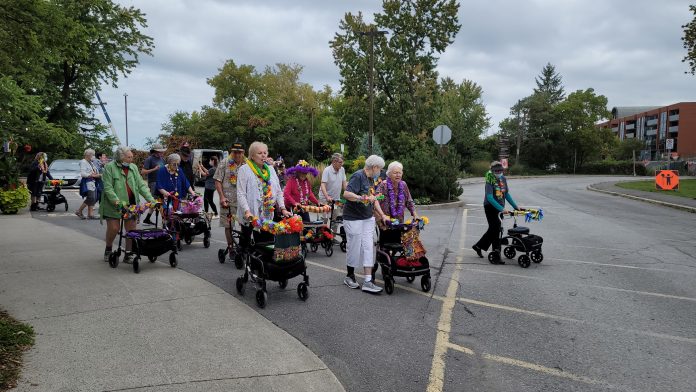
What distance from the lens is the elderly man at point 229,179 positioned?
8.37m

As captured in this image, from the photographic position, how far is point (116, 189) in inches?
307

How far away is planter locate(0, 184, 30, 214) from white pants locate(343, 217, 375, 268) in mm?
12428

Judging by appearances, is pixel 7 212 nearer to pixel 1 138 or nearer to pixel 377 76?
pixel 1 138

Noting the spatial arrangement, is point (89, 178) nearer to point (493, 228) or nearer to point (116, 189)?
point (116, 189)

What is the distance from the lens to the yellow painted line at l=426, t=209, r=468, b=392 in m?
4.01

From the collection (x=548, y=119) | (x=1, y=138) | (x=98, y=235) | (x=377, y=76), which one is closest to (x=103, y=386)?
(x=1, y=138)

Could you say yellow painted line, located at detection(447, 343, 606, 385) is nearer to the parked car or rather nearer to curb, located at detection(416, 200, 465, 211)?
curb, located at detection(416, 200, 465, 211)

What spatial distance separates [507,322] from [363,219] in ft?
7.41

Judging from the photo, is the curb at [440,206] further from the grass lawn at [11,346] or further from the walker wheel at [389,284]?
the grass lawn at [11,346]

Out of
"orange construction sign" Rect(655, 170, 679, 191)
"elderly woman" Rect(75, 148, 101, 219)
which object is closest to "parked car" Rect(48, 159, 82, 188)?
"elderly woman" Rect(75, 148, 101, 219)

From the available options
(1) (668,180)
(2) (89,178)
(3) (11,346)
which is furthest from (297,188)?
(1) (668,180)

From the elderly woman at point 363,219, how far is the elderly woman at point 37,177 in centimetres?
1245

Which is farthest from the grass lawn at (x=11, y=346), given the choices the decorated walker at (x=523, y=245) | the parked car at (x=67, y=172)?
the parked car at (x=67, y=172)

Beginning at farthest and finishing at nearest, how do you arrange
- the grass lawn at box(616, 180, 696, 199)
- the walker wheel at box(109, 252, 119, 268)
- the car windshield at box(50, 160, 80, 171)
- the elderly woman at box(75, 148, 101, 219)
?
the grass lawn at box(616, 180, 696, 199), the car windshield at box(50, 160, 80, 171), the elderly woman at box(75, 148, 101, 219), the walker wheel at box(109, 252, 119, 268)
